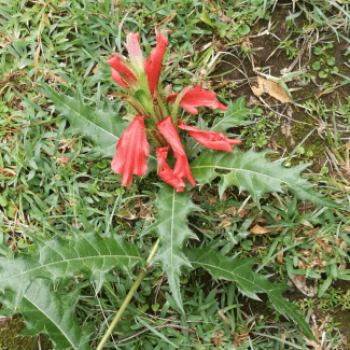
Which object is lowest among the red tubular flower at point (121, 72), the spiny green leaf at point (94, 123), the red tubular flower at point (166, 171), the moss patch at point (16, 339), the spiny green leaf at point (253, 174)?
the moss patch at point (16, 339)

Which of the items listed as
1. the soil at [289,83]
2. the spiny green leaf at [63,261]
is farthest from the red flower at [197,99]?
the spiny green leaf at [63,261]

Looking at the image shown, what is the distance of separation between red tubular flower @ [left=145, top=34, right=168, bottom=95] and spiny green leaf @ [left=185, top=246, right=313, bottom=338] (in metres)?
1.09

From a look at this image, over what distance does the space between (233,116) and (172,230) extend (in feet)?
2.54

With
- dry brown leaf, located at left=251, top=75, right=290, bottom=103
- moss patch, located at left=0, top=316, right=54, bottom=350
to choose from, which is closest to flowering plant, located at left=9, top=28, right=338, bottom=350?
dry brown leaf, located at left=251, top=75, right=290, bottom=103

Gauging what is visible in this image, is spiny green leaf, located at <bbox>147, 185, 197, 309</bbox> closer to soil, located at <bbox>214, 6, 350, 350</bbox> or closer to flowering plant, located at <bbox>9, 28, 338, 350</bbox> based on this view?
flowering plant, located at <bbox>9, 28, 338, 350</bbox>

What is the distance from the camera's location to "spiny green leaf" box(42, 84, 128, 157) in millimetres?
2266

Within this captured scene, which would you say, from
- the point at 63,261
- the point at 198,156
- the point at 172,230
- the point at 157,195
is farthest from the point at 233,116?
the point at 63,261

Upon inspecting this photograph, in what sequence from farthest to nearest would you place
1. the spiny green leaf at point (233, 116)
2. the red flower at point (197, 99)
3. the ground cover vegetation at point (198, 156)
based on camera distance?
the ground cover vegetation at point (198, 156), the spiny green leaf at point (233, 116), the red flower at point (197, 99)

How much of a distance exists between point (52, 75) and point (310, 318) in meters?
2.36

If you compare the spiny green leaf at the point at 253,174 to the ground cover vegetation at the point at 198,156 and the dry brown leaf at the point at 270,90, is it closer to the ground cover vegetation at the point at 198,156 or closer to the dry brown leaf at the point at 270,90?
the ground cover vegetation at the point at 198,156

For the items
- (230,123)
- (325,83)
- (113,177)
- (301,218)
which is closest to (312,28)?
(325,83)

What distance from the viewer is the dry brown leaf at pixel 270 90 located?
254 centimetres

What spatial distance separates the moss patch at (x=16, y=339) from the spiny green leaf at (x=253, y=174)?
1520 mm

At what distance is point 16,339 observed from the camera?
2.57 meters
